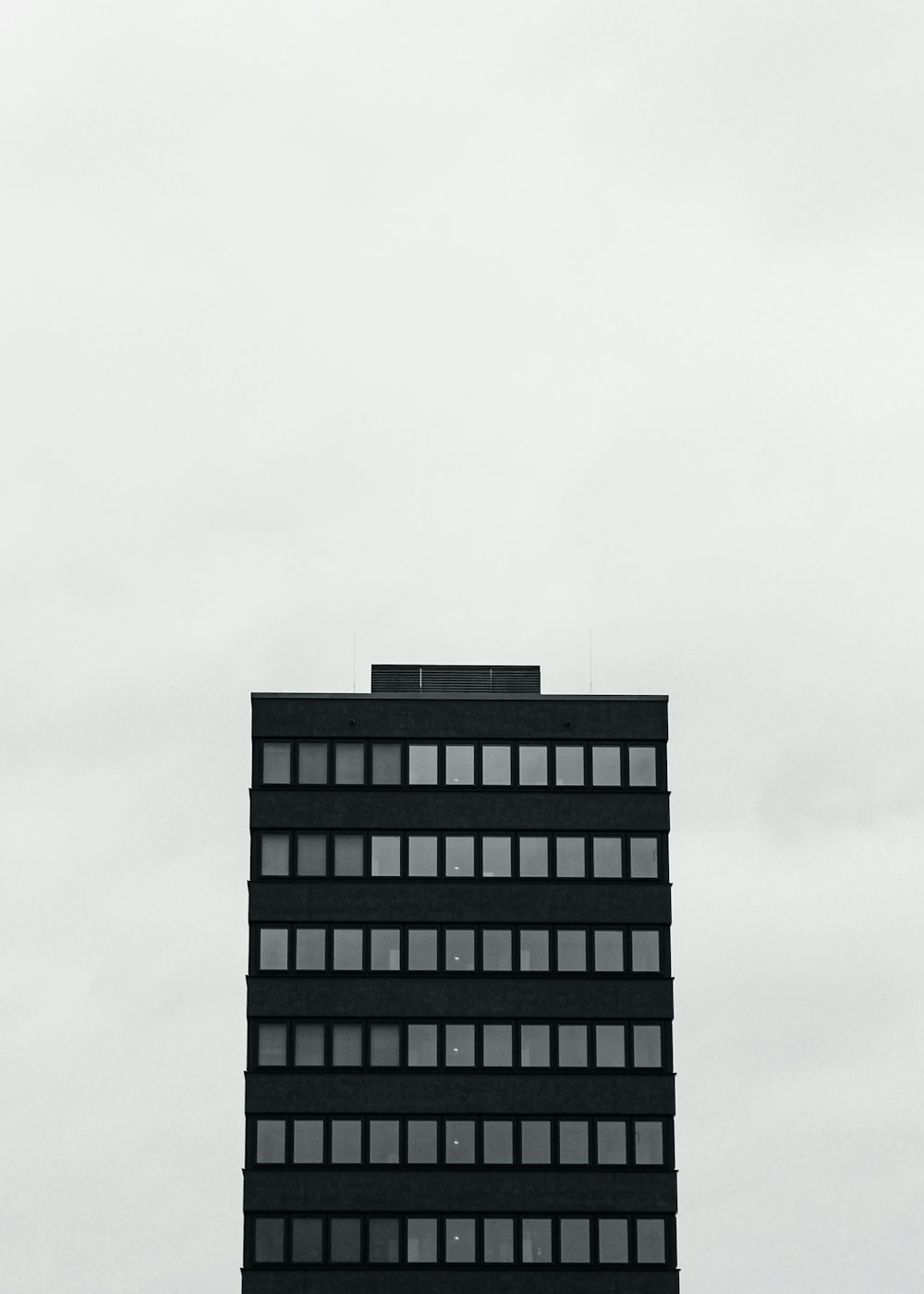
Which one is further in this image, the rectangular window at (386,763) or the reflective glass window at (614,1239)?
the rectangular window at (386,763)

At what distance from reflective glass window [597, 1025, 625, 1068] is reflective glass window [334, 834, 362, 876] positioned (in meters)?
16.4

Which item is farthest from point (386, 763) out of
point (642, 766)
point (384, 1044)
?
point (384, 1044)

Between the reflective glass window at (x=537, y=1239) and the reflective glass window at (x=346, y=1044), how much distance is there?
12.9 metres

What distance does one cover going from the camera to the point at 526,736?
15038 centimetres

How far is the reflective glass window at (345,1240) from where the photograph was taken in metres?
143

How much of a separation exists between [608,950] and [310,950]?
664 inches

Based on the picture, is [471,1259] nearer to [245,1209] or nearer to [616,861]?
[245,1209]

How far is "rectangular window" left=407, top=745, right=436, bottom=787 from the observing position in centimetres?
15000

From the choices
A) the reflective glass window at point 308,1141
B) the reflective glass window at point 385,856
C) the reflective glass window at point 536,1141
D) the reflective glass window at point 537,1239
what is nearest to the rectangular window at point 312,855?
the reflective glass window at point 385,856

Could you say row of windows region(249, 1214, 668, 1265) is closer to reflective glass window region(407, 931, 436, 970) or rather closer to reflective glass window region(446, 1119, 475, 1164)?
reflective glass window region(446, 1119, 475, 1164)

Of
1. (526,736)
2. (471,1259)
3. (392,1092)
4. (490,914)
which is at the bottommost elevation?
(471,1259)

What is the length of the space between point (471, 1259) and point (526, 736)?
29.6 m

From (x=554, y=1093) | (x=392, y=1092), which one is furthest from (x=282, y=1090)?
(x=554, y=1093)

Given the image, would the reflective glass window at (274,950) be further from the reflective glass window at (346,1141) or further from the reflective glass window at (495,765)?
the reflective glass window at (495,765)
